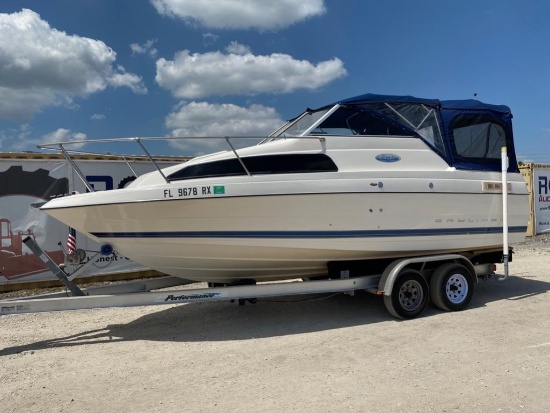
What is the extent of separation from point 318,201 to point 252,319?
1822mm

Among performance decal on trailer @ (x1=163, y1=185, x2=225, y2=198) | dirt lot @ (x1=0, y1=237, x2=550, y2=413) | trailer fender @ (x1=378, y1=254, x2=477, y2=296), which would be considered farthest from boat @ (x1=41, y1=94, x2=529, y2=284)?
dirt lot @ (x1=0, y1=237, x2=550, y2=413)

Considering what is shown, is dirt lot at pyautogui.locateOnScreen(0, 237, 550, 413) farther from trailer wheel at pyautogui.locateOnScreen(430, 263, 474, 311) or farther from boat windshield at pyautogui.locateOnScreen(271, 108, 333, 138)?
boat windshield at pyautogui.locateOnScreen(271, 108, 333, 138)

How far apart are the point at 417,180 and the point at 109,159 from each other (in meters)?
5.84

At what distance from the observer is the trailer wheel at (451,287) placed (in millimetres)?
5945

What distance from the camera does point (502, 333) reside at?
504cm

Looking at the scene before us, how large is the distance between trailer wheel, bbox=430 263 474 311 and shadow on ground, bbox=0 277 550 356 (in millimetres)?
210

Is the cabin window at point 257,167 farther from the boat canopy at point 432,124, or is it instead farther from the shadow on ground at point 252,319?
→ the shadow on ground at point 252,319

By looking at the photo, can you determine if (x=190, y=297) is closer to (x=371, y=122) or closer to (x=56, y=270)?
(x=56, y=270)

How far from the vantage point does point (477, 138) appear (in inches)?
261

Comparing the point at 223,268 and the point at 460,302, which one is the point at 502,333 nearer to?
the point at 460,302

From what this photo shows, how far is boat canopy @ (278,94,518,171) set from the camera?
232 inches

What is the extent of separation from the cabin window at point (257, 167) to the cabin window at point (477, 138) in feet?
7.25

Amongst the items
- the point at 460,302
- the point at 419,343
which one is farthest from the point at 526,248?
the point at 419,343

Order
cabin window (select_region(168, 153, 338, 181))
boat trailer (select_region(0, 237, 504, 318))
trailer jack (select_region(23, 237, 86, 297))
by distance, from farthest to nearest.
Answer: trailer jack (select_region(23, 237, 86, 297)) < cabin window (select_region(168, 153, 338, 181)) < boat trailer (select_region(0, 237, 504, 318))
